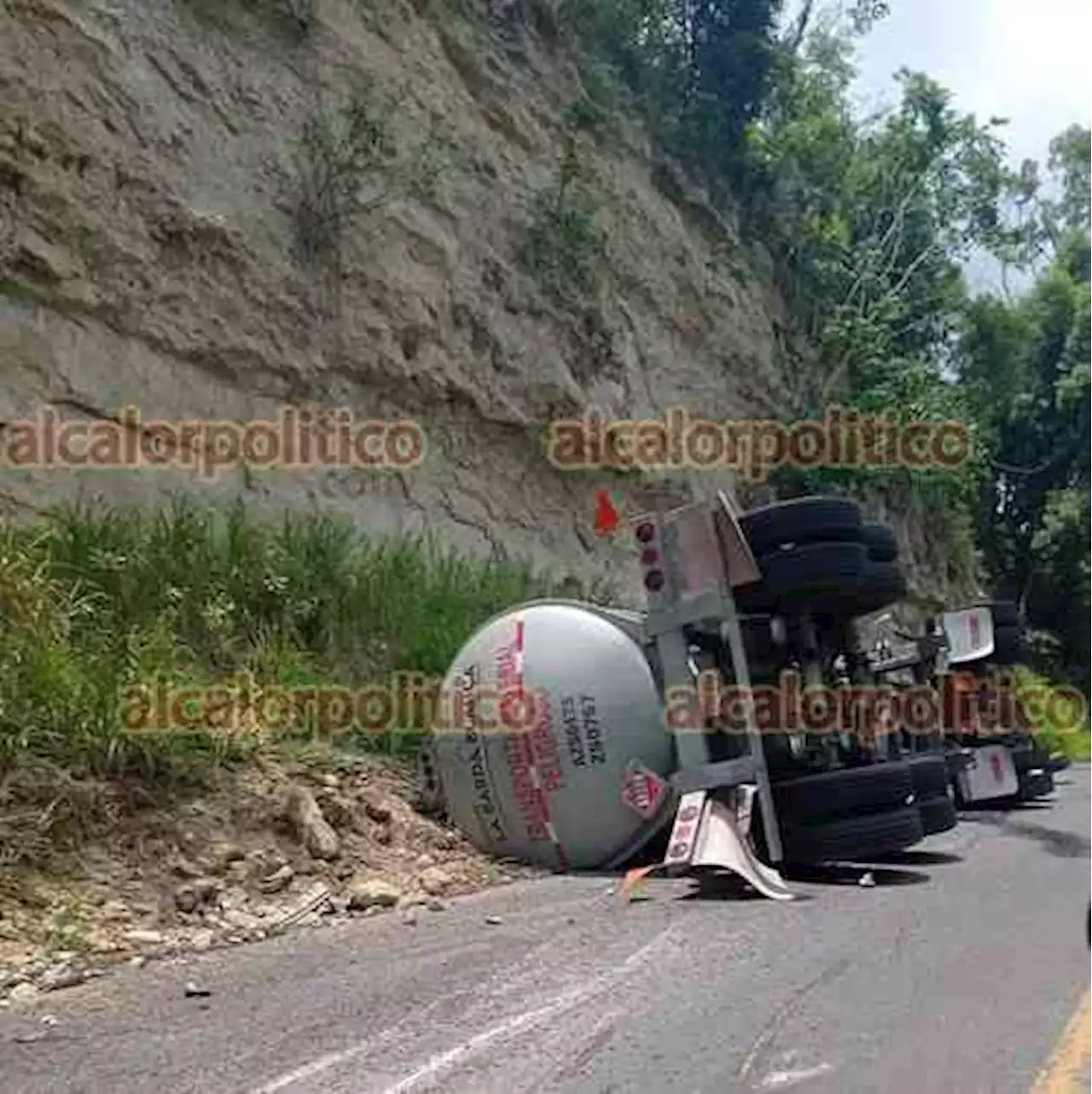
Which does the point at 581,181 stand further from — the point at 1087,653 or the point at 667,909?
the point at 1087,653

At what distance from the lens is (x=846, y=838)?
23.6 ft

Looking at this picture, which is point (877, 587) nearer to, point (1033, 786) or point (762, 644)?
point (762, 644)

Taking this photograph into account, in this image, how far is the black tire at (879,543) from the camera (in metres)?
7.78

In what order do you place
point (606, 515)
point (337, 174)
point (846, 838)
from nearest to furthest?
1. point (846, 838)
2. point (337, 174)
3. point (606, 515)

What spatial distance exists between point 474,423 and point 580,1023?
32.4 ft

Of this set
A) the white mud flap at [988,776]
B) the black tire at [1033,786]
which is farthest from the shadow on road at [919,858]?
the black tire at [1033,786]

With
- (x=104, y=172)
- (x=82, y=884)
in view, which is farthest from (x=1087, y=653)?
(x=82, y=884)

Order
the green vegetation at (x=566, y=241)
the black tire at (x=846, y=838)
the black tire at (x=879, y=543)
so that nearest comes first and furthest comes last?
1. the black tire at (x=846, y=838)
2. the black tire at (x=879, y=543)
3. the green vegetation at (x=566, y=241)

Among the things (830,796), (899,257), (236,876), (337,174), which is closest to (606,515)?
(337,174)

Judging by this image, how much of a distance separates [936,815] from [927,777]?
22 centimetres

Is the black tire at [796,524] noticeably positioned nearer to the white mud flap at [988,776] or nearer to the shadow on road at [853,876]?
the shadow on road at [853,876]

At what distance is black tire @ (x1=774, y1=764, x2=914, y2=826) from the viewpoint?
720cm

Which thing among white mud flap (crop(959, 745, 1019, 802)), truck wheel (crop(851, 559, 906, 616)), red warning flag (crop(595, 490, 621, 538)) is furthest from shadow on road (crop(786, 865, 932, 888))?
red warning flag (crop(595, 490, 621, 538))

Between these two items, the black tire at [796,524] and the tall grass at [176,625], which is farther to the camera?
the black tire at [796,524]
